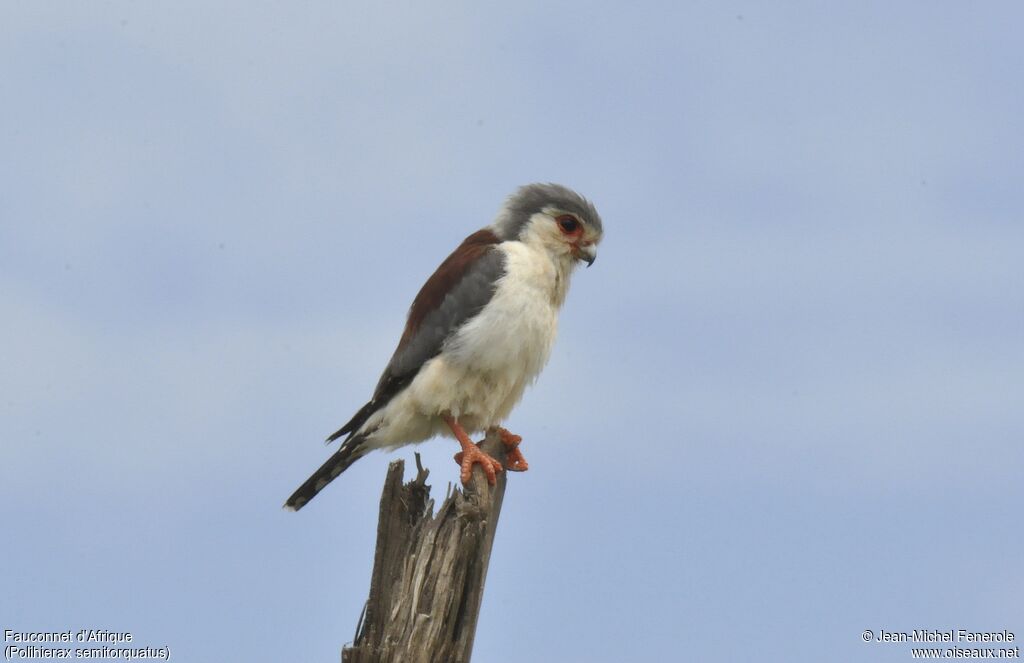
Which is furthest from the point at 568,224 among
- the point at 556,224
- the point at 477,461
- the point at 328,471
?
the point at 328,471

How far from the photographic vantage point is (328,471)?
7.84 metres

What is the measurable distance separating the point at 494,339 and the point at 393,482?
4.38 feet

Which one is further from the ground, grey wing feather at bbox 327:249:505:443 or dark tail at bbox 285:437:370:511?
grey wing feather at bbox 327:249:505:443

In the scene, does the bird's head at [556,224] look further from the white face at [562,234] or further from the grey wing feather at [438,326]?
the grey wing feather at [438,326]

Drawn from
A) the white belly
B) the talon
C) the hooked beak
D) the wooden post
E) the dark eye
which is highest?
the dark eye

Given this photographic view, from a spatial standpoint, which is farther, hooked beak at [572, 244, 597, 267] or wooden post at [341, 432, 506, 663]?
hooked beak at [572, 244, 597, 267]

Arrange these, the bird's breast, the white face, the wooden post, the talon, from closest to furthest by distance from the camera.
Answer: the wooden post
the talon
the bird's breast
the white face

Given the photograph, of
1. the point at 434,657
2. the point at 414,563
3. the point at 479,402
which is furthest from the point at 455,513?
the point at 479,402

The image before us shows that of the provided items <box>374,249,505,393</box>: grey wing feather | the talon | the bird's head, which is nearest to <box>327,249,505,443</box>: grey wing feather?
<box>374,249,505,393</box>: grey wing feather

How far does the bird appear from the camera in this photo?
25.2 ft

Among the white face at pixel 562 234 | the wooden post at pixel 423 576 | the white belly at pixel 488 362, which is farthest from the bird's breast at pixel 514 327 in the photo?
the wooden post at pixel 423 576

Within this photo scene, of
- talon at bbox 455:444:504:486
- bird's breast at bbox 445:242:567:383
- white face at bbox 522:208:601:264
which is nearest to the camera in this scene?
talon at bbox 455:444:504:486

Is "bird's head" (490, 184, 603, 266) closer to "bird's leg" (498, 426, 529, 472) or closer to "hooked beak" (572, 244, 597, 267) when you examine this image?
"hooked beak" (572, 244, 597, 267)

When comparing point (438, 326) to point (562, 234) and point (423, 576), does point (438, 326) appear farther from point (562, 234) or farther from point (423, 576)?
point (423, 576)
